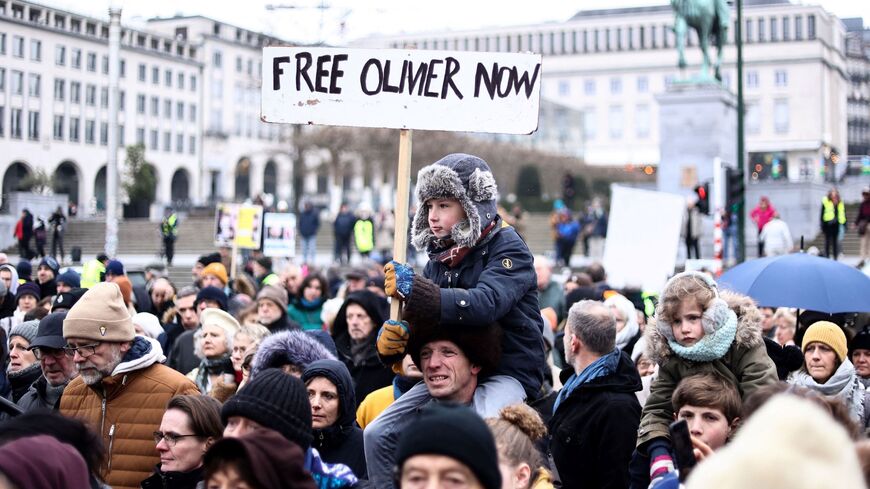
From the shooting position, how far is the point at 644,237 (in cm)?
1301

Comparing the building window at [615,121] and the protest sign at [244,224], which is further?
the building window at [615,121]

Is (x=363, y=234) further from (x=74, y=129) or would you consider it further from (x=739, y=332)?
(x=74, y=129)

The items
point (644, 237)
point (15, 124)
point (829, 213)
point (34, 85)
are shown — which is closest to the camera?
point (644, 237)

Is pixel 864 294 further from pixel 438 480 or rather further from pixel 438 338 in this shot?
pixel 438 480

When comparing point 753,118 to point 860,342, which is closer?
point 860,342

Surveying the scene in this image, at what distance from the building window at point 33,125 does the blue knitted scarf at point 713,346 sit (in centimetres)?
7018

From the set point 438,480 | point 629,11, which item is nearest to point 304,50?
point 438,480

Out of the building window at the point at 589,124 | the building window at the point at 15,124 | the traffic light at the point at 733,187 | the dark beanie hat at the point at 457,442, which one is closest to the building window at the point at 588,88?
the building window at the point at 589,124

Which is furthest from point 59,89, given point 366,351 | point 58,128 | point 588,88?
point 366,351

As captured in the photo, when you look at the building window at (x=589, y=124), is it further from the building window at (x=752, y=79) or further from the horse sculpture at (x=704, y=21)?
the horse sculpture at (x=704, y=21)

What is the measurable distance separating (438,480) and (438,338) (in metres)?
1.61

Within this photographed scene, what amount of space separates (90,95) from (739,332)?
77.0 m

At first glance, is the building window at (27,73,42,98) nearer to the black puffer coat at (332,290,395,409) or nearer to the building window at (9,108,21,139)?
the building window at (9,108,21,139)

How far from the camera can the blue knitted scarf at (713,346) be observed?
476cm
